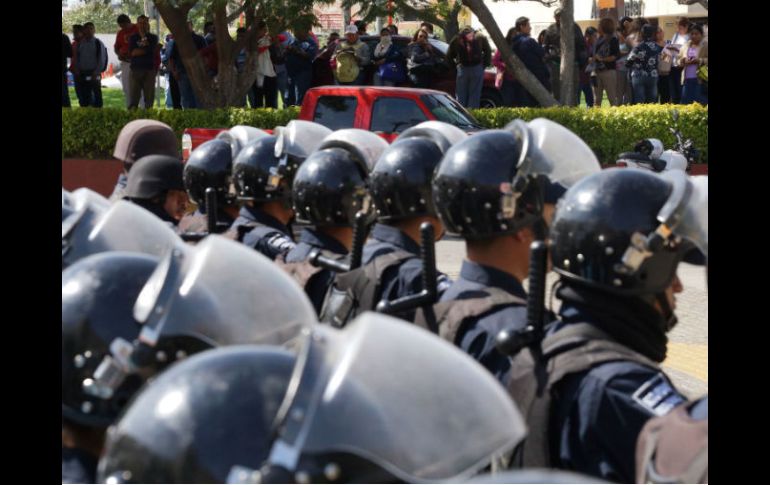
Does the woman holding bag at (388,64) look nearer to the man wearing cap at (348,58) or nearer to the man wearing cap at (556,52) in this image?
the man wearing cap at (348,58)

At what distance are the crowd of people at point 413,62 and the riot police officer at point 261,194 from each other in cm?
1212

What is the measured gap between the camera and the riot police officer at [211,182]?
254 inches

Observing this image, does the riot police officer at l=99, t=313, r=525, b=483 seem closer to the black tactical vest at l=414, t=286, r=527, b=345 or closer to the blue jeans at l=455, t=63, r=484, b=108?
the black tactical vest at l=414, t=286, r=527, b=345

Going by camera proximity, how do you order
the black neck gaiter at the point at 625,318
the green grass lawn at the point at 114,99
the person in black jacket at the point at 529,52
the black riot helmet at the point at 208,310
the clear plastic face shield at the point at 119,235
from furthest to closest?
the green grass lawn at the point at 114,99 < the person in black jacket at the point at 529,52 < the clear plastic face shield at the point at 119,235 < the black neck gaiter at the point at 625,318 < the black riot helmet at the point at 208,310

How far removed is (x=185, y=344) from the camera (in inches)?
101

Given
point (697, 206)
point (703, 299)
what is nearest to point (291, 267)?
point (697, 206)

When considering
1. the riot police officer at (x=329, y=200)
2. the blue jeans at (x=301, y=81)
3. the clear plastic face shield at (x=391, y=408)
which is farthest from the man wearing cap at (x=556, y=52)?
the clear plastic face shield at (x=391, y=408)

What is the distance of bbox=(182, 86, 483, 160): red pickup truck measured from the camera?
14156 millimetres

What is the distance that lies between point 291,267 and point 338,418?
3250 mm

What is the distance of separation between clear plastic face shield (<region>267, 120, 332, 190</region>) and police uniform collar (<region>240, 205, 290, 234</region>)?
0.16 meters

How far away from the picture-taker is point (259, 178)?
607 cm

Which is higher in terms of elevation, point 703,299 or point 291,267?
point 291,267
